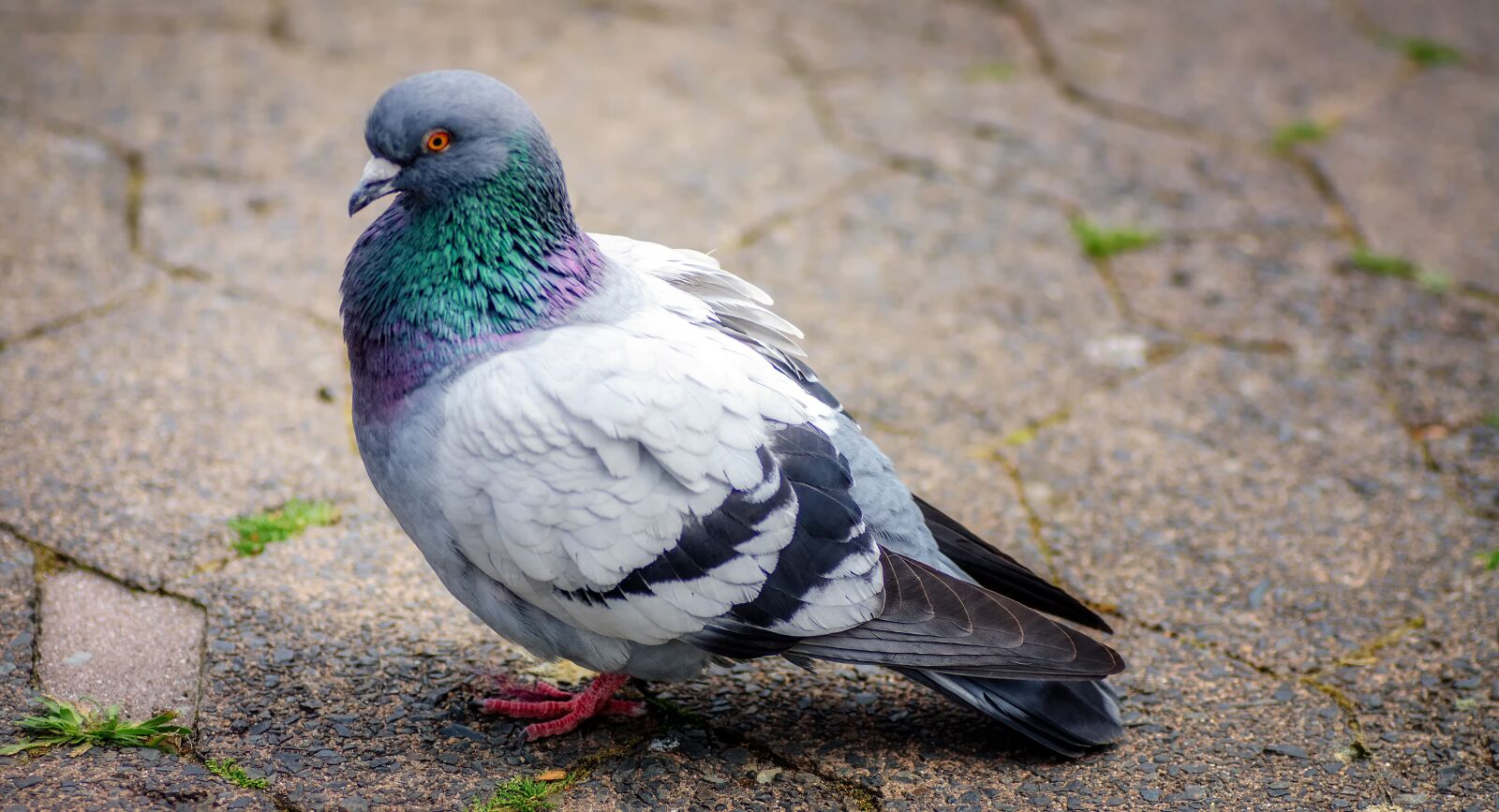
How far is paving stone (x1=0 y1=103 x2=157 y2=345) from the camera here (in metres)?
4.29

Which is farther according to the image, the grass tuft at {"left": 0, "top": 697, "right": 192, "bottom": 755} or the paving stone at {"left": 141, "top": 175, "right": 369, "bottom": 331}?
the paving stone at {"left": 141, "top": 175, "right": 369, "bottom": 331}

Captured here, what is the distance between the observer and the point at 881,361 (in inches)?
178

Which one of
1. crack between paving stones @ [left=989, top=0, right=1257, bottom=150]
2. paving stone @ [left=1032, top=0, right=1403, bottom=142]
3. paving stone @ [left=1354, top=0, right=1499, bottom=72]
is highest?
paving stone @ [left=1354, top=0, right=1499, bottom=72]

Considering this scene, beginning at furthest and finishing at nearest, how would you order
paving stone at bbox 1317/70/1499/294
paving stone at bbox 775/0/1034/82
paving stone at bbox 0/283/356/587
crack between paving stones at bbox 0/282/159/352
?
paving stone at bbox 775/0/1034/82 → paving stone at bbox 1317/70/1499/294 → crack between paving stones at bbox 0/282/159/352 → paving stone at bbox 0/283/356/587

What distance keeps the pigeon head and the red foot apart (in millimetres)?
1195

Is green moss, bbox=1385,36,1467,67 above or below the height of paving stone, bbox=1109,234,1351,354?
above

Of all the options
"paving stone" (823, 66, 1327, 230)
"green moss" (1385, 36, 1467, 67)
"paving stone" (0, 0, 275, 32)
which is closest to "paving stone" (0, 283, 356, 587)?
"paving stone" (0, 0, 275, 32)

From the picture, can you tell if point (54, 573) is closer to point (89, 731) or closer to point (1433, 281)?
point (89, 731)

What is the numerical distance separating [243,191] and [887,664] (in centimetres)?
344

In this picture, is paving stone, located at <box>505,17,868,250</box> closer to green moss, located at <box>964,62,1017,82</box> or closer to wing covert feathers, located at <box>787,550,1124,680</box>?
green moss, located at <box>964,62,1017,82</box>

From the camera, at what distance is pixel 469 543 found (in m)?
2.67

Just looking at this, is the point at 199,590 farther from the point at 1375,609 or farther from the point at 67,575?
the point at 1375,609

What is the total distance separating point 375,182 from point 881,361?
221 centimetres

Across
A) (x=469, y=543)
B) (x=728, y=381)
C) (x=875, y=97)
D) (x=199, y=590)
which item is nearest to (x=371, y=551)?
(x=199, y=590)
